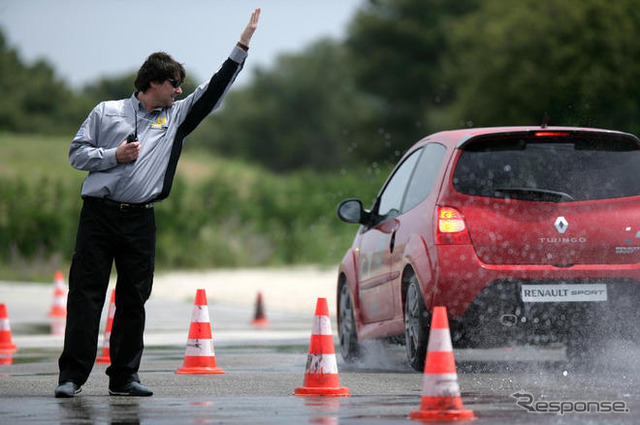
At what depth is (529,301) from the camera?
943cm

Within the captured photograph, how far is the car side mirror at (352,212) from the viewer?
11.4 meters

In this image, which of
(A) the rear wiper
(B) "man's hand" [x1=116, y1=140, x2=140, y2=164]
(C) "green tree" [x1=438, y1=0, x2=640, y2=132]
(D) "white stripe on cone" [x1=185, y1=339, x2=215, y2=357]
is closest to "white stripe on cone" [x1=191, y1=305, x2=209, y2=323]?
(D) "white stripe on cone" [x1=185, y1=339, x2=215, y2=357]

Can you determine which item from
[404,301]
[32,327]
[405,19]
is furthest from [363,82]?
[404,301]

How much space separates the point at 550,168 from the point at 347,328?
9.29ft

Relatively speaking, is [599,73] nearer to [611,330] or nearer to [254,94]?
[611,330]

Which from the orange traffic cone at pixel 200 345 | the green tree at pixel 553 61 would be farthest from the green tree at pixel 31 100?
the orange traffic cone at pixel 200 345

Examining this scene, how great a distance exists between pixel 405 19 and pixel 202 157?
53.1 ft

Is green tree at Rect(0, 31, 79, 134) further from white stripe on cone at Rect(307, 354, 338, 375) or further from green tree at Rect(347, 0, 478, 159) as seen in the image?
white stripe on cone at Rect(307, 354, 338, 375)

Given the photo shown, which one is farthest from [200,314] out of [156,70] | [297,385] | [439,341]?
[439,341]

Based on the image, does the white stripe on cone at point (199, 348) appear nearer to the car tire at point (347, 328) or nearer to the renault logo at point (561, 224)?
the car tire at point (347, 328)

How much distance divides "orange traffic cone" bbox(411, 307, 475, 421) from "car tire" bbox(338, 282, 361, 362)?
4.45 meters

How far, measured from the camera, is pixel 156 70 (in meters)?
8.71

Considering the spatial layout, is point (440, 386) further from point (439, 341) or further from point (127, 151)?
point (127, 151)

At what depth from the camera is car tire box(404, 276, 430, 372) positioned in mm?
9703
